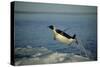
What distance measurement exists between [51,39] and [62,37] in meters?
0.15

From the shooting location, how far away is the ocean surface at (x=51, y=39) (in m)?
2.24

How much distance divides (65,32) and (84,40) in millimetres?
292

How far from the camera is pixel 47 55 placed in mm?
2350

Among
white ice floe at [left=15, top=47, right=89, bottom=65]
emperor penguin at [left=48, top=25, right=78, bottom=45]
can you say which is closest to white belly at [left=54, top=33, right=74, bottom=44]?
emperor penguin at [left=48, top=25, right=78, bottom=45]

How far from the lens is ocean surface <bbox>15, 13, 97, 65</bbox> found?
2238 mm

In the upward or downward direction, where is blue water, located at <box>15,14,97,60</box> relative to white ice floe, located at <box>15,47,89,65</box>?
upward

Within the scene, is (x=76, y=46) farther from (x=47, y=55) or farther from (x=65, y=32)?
(x=47, y=55)

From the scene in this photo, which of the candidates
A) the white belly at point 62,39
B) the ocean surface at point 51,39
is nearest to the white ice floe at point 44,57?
the ocean surface at point 51,39

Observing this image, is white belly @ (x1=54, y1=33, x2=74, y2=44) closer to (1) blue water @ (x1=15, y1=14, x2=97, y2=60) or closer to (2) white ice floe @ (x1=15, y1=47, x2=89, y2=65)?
(1) blue water @ (x1=15, y1=14, x2=97, y2=60)

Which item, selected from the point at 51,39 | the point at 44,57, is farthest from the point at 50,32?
the point at 44,57
